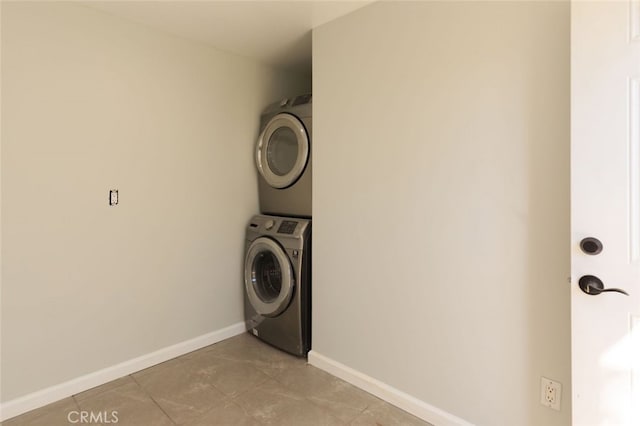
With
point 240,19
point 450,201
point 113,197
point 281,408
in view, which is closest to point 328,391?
point 281,408

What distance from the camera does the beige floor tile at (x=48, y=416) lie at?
165 cm

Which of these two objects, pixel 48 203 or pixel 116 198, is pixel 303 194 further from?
pixel 48 203

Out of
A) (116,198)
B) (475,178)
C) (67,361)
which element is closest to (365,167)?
(475,178)

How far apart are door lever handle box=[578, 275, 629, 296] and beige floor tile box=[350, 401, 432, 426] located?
1.01m

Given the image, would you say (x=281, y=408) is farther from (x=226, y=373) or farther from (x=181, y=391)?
(x=181, y=391)

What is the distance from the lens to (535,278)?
1.35 metres

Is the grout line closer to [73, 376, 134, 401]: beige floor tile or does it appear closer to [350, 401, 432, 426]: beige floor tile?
[73, 376, 134, 401]: beige floor tile

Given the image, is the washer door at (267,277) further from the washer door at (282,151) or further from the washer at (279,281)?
the washer door at (282,151)

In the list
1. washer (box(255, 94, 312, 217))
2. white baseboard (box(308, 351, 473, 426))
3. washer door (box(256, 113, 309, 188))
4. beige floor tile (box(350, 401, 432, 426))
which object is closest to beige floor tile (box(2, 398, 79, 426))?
white baseboard (box(308, 351, 473, 426))

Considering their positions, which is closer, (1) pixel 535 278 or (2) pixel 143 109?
(1) pixel 535 278

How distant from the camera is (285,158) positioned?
2545 millimetres

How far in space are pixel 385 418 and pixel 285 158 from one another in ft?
6.00

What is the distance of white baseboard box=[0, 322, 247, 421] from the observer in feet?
5.62

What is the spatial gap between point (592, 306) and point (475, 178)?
2.13 feet
